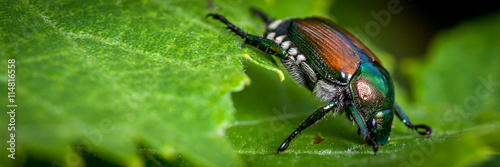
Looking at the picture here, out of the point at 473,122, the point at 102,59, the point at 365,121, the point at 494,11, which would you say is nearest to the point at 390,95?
the point at 365,121

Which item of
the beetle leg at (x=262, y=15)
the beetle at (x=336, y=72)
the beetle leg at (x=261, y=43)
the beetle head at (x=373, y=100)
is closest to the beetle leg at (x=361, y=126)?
the beetle at (x=336, y=72)

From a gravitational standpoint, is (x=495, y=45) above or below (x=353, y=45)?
below

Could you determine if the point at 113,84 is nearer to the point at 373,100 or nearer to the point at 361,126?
the point at 361,126

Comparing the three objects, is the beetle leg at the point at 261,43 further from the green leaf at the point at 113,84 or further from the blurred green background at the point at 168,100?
the green leaf at the point at 113,84

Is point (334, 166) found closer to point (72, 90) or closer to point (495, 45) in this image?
point (72, 90)

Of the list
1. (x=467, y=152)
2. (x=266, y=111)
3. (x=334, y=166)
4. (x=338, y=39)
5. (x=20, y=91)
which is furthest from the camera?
(x=266, y=111)

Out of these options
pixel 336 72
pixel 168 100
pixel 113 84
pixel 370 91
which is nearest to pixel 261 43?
pixel 336 72
